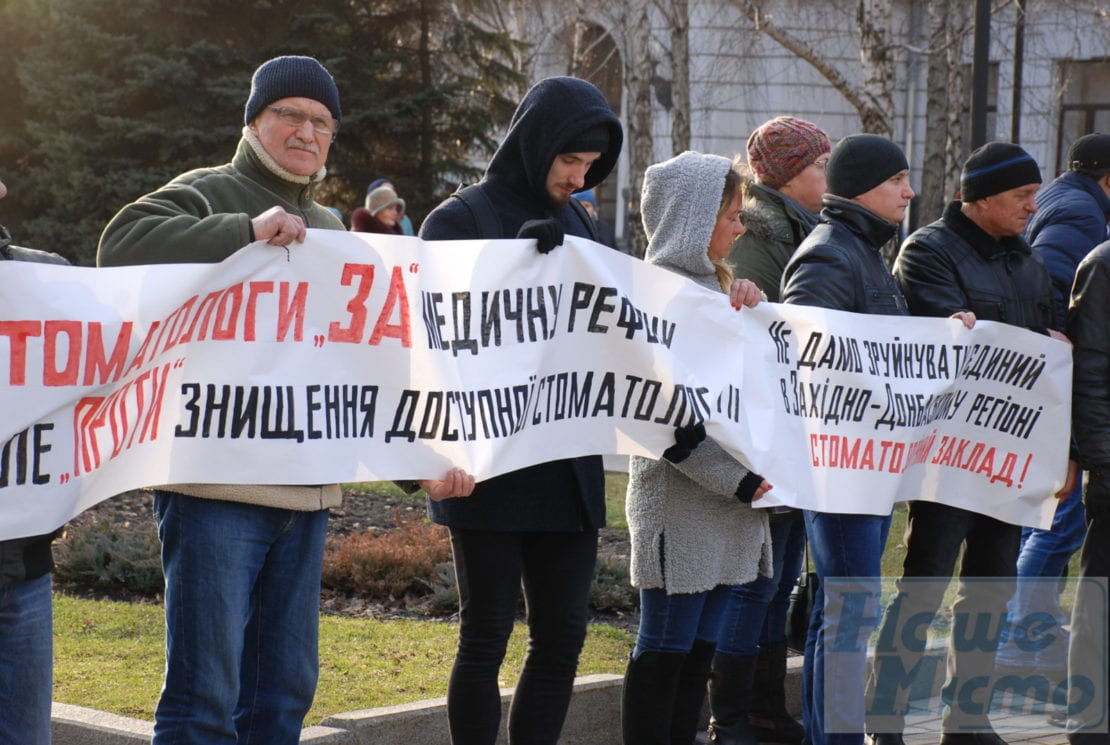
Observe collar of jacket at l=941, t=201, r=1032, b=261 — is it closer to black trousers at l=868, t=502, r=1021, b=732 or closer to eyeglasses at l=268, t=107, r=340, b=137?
black trousers at l=868, t=502, r=1021, b=732

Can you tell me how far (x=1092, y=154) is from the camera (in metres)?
7.16

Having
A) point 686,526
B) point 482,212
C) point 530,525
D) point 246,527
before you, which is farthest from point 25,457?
point 686,526

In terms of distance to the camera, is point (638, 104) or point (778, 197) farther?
point (638, 104)

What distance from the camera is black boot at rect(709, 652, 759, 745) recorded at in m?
5.17

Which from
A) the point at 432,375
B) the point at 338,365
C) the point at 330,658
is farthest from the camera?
the point at 330,658

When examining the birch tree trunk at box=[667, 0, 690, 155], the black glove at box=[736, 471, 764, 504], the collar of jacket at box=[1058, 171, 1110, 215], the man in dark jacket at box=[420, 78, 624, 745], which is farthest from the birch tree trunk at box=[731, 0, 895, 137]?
the man in dark jacket at box=[420, 78, 624, 745]

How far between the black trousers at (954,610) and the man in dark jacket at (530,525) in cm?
151

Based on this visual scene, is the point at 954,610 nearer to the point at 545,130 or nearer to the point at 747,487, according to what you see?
the point at 747,487

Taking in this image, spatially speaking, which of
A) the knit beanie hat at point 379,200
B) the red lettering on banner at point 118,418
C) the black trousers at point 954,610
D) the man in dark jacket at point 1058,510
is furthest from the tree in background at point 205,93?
the red lettering on banner at point 118,418

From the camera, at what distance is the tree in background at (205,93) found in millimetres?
18859

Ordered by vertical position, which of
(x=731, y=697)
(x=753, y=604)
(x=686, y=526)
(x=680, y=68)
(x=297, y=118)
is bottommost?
(x=731, y=697)

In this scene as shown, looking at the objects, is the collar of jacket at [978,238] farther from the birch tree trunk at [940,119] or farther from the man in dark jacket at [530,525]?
the birch tree trunk at [940,119]

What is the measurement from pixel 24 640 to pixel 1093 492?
11.9 feet

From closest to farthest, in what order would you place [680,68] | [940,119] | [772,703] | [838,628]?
[838,628] < [772,703] < [940,119] < [680,68]
